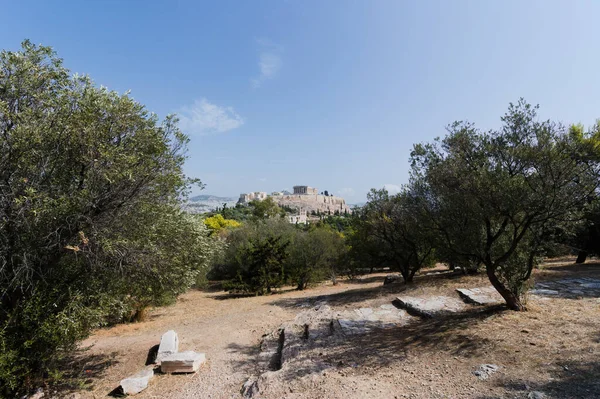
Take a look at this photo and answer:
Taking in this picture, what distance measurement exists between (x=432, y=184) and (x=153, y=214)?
7.26 meters

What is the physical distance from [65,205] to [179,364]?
4242 millimetres

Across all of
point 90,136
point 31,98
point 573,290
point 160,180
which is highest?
point 31,98

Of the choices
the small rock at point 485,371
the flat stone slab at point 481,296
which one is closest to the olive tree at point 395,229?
the flat stone slab at point 481,296

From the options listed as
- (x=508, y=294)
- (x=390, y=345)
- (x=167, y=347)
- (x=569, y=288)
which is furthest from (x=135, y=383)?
(x=569, y=288)

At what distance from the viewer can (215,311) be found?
13328 millimetres

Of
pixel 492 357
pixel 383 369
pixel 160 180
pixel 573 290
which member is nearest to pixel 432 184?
pixel 492 357

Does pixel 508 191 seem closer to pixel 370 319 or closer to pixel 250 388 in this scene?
pixel 370 319

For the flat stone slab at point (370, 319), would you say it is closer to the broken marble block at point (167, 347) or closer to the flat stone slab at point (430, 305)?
the flat stone slab at point (430, 305)

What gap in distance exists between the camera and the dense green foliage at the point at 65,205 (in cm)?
523

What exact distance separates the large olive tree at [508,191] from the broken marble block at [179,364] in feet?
23.1

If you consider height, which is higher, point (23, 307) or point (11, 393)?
point (23, 307)

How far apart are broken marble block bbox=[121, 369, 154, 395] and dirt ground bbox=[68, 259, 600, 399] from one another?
0.54 ft

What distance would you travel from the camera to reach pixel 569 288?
10.1 m

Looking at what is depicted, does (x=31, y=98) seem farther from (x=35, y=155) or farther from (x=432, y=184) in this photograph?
(x=432, y=184)
